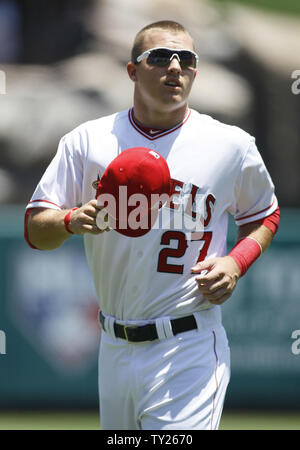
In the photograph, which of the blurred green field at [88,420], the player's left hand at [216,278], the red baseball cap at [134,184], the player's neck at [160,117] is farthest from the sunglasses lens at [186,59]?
the blurred green field at [88,420]

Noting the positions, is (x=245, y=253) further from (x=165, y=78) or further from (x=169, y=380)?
(x=165, y=78)

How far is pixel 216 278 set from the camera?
3.03 metres

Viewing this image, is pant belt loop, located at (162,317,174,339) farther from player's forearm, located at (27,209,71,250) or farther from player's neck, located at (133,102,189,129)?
player's neck, located at (133,102,189,129)

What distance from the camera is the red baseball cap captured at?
2893mm

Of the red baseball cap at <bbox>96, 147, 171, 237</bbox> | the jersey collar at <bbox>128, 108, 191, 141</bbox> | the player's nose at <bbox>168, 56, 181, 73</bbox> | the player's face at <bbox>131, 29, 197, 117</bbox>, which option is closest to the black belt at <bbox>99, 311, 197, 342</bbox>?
the red baseball cap at <bbox>96, 147, 171, 237</bbox>

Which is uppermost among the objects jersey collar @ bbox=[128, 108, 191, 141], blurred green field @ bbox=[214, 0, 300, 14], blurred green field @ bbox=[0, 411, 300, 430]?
blurred green field @ bbox=[214, 0, 300, 14]

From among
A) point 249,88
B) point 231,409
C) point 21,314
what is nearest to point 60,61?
point 249,88

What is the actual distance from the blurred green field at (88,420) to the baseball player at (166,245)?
253 centimetres

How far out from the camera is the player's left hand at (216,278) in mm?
3021

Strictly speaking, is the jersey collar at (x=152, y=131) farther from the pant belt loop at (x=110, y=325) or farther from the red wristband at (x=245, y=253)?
the pant belt loop at (x=110, y=325)

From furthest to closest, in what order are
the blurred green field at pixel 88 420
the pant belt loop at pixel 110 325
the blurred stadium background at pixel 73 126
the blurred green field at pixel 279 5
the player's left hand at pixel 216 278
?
the blurred green field at pixel 279 5, the blurred stadium background at pixel 73 126, the blurred green field at pixel 88 420, the pant belt loop at pixel 110 325, the player's left hand at pixel 216 278

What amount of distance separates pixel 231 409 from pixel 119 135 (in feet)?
11.2

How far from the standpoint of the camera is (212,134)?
130 inches

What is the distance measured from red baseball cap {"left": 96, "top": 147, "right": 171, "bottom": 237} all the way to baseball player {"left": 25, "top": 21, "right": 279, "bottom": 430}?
21 centimetres
